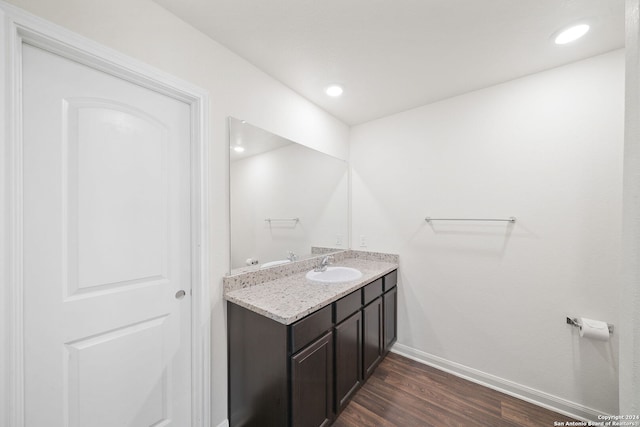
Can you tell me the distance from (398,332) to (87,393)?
2296mm

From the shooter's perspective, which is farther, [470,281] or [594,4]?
[470,281]

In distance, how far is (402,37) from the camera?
1428 millimetres

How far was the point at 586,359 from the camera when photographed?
1571 millimetres

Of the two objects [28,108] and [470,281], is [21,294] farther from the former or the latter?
[470,281]

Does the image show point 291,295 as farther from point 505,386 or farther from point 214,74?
point 505,386

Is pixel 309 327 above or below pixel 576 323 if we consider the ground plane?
above

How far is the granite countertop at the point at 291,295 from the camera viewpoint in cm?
123

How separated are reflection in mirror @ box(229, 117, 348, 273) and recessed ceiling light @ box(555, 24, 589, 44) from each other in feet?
5.80

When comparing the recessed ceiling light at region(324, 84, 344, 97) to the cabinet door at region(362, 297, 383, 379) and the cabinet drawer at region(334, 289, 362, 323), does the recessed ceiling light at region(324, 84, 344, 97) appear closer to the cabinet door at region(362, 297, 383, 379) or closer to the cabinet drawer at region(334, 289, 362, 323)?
the cabinet drawer at region(334, 289, 362, 323)

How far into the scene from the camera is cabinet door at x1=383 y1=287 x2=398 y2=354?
2.16 m

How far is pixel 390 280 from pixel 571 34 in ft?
6.76

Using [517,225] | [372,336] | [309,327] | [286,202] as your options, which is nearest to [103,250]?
[309,327]

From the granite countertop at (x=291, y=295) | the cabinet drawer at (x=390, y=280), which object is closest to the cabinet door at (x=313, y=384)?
the granite countertop at (x=291, y=295)

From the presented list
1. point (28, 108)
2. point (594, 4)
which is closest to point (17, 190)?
point (28, 108)
